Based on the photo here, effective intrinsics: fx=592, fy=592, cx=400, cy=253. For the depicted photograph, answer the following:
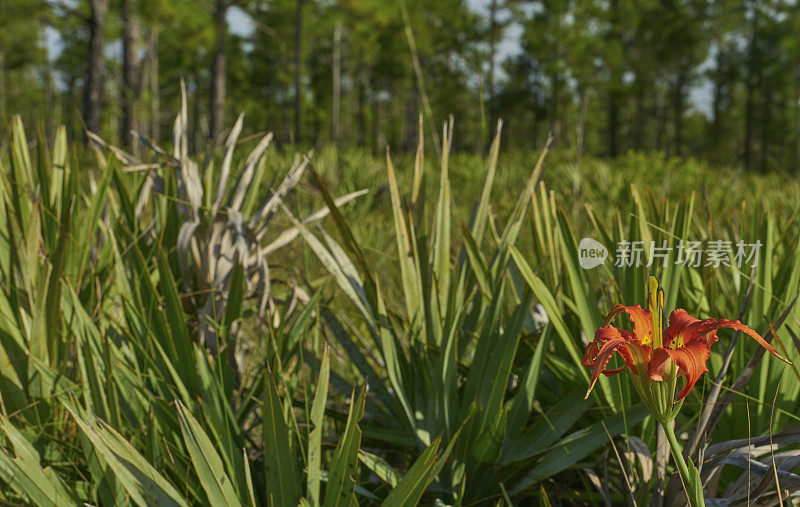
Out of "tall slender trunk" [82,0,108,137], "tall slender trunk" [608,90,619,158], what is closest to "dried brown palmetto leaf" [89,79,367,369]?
"tall slender trunk" [82,0,108,137]

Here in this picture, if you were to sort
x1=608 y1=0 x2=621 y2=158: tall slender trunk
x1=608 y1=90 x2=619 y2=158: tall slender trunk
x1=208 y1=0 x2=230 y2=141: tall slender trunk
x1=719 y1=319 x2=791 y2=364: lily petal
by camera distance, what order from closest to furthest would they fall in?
x1=719 y1=319 x2=791 y2=364: lily petal, x1=208 y1=0 x2=230 y2=141: tall slender trunk, x1=608 y1=0 x2=621 y2=158: tall slender trunk, x1=608 y1=90 x2=619 y2=158: tall slender trunk

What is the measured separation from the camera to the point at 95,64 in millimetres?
7328

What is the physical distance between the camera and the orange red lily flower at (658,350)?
45 cm

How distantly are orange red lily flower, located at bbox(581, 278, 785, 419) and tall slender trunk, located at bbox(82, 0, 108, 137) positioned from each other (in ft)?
24.9

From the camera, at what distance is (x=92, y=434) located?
2.14 feet

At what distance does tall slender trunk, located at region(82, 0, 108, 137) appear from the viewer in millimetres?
7094

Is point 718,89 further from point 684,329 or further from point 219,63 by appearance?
point 684,329

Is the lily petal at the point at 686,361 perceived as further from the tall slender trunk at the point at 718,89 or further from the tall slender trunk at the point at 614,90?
the tall slender trunk at the point at 718,89

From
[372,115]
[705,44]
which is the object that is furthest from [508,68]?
[372,115]

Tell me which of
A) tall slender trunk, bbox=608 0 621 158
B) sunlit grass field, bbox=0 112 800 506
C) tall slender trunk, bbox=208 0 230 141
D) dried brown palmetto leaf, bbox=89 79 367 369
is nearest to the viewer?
sunlit grass field, bbox=0 112 800 506

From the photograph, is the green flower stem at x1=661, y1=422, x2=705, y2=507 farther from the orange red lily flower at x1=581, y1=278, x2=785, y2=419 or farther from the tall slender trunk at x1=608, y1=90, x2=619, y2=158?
the tall slender trunk at x1=608, y1=90, x2=619, y2=158

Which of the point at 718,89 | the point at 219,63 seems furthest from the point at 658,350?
the point at 718,89

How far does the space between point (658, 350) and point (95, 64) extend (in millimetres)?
8291

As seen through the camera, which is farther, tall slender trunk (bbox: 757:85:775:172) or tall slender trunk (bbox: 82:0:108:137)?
tall slender trunk (bbox: 757:85:775:172)
